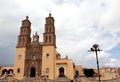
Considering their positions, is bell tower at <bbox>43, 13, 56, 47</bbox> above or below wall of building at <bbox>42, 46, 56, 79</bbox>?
above

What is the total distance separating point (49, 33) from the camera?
55.5 m

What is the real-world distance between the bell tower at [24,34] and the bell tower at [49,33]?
4.97 metres

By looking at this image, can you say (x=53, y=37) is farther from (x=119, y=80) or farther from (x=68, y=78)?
(x=119, y=80)

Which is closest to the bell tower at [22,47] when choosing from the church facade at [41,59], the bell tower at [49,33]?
the church facade at [41,59]

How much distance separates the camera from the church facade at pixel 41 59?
2042 inches

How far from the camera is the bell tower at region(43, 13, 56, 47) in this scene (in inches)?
2142

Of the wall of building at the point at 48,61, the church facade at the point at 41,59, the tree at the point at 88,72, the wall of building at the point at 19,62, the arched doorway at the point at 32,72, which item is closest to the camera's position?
the wall of building at the point at 48,61

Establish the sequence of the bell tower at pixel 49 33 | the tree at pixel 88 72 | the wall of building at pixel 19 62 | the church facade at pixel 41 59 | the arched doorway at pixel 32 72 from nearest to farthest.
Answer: the church facade at pixel 41 59
the wall of building at pixel 19 62
the arched doorway at pixel 32 72
the bell tower at pixel 49 33
the tree at pixel 88 72

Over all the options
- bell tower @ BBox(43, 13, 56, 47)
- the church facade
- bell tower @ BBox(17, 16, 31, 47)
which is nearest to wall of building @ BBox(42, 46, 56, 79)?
the church facade

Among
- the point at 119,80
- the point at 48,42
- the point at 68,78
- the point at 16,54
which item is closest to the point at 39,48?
the point at 48,42

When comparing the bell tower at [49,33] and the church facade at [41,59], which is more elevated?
the bell tower at [49,33]

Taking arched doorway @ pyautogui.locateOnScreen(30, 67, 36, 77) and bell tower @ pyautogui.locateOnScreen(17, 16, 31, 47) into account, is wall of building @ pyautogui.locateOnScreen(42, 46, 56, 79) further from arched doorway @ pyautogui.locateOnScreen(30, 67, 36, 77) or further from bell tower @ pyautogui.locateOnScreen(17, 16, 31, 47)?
bell tower @ pyautogui.locateOnScreen(17, 16, 31, 47)

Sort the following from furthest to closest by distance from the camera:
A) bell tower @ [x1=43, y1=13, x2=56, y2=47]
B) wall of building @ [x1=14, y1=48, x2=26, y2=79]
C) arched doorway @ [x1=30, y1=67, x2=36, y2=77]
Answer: bell tower @ [x1=43, y1=13, x2=56, y2=47] → arched doorway @ [x1=30, y1=67, x2=36, y2=77] → wall of building @ [x1=14, y1=48, x2=26, y2=79]

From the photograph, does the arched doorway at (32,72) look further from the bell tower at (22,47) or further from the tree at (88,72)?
the tree at (88,72)
